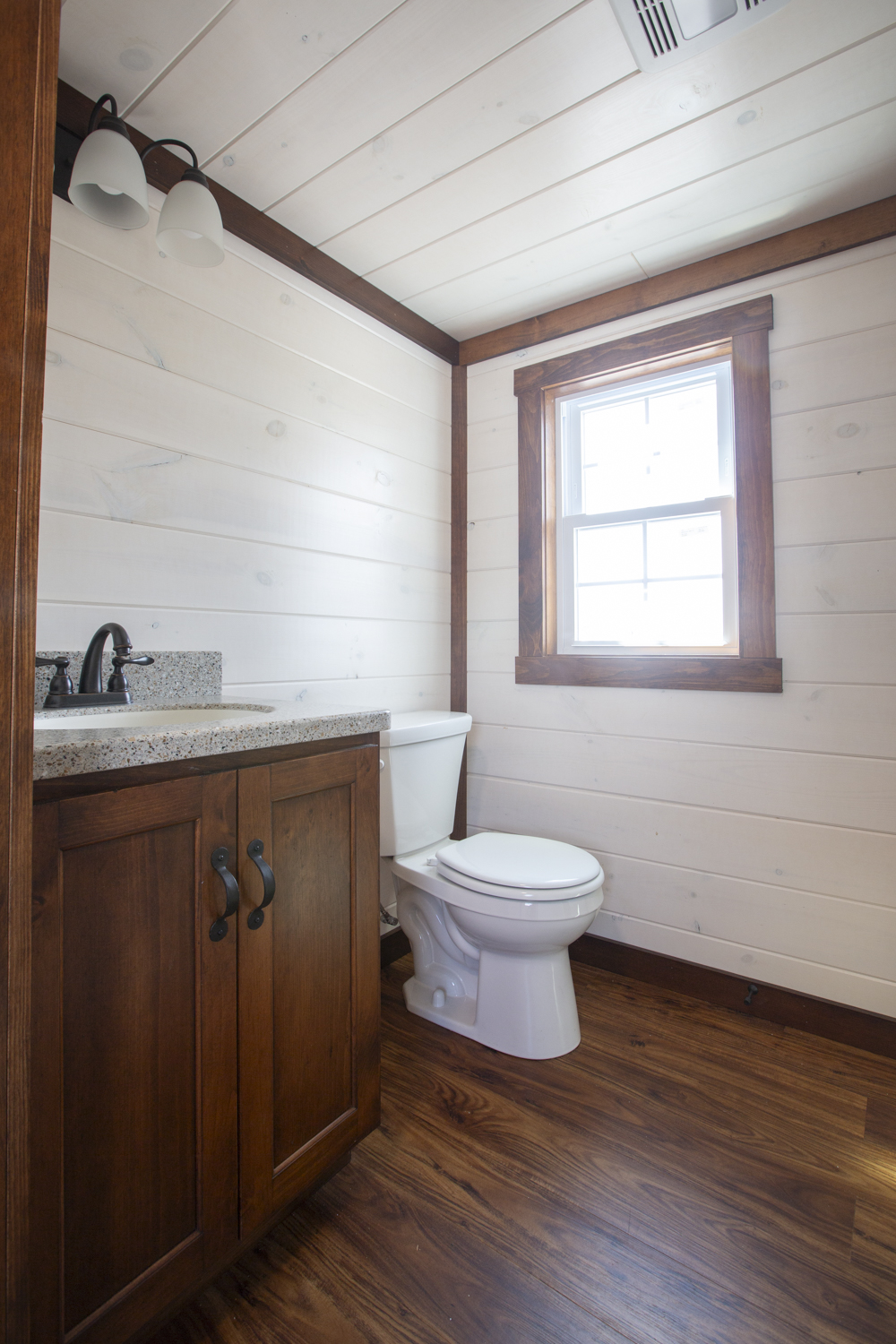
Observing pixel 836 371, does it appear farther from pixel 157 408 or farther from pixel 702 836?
pixel 157 408

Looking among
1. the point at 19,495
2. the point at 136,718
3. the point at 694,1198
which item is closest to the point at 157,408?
the point at 136,718

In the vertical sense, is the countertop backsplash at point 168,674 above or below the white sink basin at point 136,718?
above

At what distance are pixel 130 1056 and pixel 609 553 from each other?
1.85m

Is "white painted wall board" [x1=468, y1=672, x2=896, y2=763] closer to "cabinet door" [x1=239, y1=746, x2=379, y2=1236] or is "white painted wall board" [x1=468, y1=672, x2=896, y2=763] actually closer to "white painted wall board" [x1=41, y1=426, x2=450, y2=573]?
"white painted wall board" [x1=41, y1=426, x2=450, y2=573]

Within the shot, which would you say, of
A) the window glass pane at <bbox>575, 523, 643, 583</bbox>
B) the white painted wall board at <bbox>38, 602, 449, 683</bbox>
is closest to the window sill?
the window glass pane at <bbox>575, 523, 643, 583</bbox>

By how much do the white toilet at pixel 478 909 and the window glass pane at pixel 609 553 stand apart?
72 centimetres

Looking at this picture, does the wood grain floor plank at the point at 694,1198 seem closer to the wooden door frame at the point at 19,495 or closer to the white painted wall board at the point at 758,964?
the white painted wall board at the point at 758,964

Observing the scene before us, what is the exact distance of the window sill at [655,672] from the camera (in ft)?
5.84

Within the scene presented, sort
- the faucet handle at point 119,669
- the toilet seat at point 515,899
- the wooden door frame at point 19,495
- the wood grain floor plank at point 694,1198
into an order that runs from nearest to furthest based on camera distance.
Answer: the wooden door frame at point 19,495 → the wood grain floor plank at point 694,1198 → the faucet handle at point 119,669 → the toilet seat at point 515,899

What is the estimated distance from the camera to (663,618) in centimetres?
201

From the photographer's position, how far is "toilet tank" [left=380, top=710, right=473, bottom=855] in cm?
173

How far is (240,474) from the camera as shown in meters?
1.62

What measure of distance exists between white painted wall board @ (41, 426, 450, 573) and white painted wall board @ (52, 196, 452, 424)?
27cm

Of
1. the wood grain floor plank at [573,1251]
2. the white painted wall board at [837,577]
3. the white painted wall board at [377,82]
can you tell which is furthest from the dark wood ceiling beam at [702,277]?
the wood grain floor plank at [573,1251]
